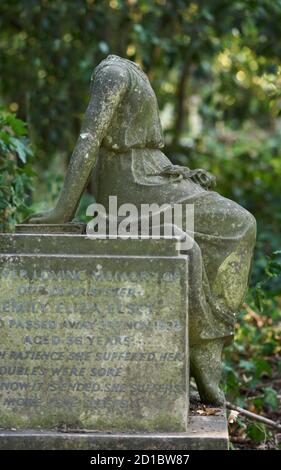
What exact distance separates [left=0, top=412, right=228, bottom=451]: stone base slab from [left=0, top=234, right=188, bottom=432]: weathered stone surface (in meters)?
0.11

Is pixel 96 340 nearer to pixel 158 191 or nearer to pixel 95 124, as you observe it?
pixel 158 191

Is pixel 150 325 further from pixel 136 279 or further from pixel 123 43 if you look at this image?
pixel 123 43

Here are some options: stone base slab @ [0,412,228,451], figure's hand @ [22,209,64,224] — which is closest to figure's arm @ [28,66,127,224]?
figure's hand @ [22,209,64,224]

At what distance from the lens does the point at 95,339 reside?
553 centimetres

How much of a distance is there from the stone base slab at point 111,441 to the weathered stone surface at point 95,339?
0.11 metres

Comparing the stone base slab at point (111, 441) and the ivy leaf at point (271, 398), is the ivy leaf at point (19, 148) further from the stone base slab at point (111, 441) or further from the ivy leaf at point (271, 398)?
the stone base slab at point (111, 441)

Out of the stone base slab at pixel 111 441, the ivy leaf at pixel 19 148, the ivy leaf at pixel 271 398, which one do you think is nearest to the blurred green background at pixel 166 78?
the ivy leaf at pixel 19 148

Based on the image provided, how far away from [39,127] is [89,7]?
2.14m

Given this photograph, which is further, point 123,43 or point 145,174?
point 123,43

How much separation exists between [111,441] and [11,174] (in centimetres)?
309

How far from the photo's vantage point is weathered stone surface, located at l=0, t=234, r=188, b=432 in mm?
5508

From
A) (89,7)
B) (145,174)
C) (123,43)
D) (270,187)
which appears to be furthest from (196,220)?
(270,187)

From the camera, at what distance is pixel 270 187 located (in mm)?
14492

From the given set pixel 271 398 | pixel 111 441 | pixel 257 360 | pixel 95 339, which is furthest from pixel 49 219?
pixel 257 360
